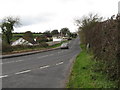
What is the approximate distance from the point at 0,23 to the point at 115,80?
6833cm

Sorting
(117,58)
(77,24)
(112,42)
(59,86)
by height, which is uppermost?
(77,24)

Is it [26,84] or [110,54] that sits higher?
[110,54]

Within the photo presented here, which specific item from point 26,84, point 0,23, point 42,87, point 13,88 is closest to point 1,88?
point 13,88

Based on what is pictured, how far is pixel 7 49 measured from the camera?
34844mm

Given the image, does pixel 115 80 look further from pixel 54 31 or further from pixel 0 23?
pixel 54 31

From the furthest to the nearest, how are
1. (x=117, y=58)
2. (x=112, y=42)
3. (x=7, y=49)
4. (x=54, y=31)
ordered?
(x=54, y=31), (x=7, y=49), (x=112, y=42), (x=117, y=58)

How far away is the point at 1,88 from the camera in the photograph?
327 inches

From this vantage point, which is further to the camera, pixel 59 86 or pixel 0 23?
pixel 0 23

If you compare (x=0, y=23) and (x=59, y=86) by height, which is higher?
(x=0, y=23)

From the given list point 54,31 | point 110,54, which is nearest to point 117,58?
point 110,54

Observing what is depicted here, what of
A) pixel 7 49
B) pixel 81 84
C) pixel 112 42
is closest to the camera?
pixel 112 42

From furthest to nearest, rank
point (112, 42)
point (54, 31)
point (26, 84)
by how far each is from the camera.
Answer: point (54, 31) → point (26, 84) → point (112, 42)

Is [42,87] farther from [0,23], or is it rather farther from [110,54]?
[0,23]

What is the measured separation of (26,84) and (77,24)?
52144 mm
